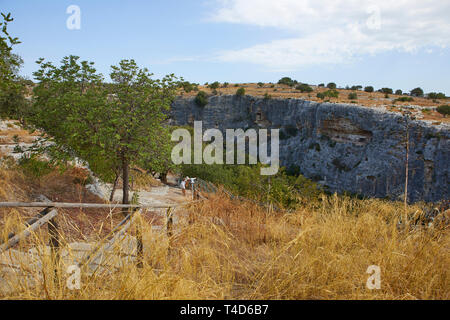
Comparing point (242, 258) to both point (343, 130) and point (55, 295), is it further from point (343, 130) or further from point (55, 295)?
point (343, 130)

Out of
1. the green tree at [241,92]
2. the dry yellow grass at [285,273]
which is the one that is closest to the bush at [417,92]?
the green tree at [241,92]

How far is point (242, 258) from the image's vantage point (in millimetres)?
3271

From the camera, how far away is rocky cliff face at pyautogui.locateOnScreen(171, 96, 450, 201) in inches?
1041

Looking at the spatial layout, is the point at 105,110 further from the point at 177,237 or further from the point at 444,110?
the point at 444,110

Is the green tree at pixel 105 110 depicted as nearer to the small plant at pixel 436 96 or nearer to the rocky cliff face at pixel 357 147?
the rocky cliff face at pixel 357 147

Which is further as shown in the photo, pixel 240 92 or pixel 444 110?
pixel 240 92

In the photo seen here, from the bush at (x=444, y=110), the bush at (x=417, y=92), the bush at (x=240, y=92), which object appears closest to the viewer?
the bush at (x=444, y=110)

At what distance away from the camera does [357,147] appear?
35.2 m

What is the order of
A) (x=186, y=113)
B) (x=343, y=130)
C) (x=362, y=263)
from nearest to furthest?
(x=362, y=263) → (x=343, y=130) → (x=186, y=113)

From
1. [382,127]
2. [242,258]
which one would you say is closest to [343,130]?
[382,127]

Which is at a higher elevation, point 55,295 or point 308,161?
point 55,295

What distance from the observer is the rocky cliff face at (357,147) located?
26.4 meters

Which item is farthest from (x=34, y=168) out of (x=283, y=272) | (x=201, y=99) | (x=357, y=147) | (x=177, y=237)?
(x=201, y=99)
